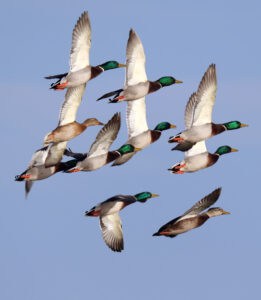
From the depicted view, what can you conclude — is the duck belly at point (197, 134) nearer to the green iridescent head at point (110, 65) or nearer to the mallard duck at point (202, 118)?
the mallard duck at point (202, 118)

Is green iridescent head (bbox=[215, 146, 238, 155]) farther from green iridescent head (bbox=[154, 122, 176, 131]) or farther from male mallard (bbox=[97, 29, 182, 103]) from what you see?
male mallard (bbox=[97, 29, 182, 103])

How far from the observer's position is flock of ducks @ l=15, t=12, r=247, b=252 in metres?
82.4

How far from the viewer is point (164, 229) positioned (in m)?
80.5

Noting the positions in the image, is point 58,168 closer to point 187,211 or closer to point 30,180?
point 30,180

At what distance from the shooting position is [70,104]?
84000 mm

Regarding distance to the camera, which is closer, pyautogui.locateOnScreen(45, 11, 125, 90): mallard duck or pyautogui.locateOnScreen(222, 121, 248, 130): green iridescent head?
pyautogui.locateOnScreen(45, 11, 125, 90): mallard duck

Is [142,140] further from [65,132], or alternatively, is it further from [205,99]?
[205,99]

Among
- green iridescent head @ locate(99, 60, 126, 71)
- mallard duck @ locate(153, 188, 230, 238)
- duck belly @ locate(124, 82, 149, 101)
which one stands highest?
green iridescent head @ locate(99, 60, 126, 71)

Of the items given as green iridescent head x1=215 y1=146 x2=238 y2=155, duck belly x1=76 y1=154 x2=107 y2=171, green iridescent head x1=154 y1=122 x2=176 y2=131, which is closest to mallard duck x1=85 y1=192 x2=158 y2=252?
duck belly x1=76 y1=154 x2=107 y2=171

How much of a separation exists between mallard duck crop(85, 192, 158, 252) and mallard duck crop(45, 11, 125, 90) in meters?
5.46

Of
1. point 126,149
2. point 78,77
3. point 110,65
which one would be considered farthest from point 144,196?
point 78,77

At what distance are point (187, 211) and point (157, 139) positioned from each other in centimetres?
543

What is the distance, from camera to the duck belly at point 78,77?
8244 centimetres

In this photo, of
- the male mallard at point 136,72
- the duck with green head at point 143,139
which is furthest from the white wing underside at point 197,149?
the male mallard at point 136,72
